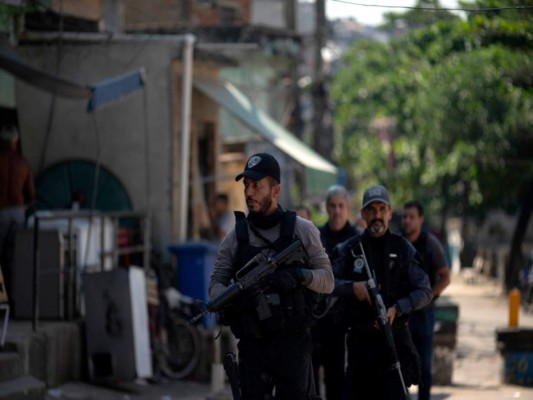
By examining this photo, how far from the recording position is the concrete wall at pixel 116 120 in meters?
16.3

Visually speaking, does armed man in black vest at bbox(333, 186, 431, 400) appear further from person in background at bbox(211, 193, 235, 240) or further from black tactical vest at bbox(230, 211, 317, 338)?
person in background at bbox(211, 193, 235, 240)

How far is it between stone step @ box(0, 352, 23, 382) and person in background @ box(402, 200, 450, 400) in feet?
11.1

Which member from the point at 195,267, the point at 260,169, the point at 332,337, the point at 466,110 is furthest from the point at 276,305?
the point at 466,110

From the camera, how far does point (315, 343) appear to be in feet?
32.1

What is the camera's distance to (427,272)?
10.4 metres

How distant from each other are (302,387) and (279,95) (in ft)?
79.1

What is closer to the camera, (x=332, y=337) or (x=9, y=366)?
(x=332, y=337)

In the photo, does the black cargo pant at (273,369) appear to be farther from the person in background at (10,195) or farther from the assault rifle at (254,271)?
the person in background at (10,195)

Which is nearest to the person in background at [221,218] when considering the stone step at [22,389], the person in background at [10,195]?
the person in background at [10,195]

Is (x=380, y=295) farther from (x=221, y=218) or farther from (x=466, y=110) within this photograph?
(x=466, y=110)

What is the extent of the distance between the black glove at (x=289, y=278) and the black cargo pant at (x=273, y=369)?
0.32m

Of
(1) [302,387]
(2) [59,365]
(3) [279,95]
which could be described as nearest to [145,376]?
(2) [59,365]

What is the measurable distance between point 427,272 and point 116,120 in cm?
708

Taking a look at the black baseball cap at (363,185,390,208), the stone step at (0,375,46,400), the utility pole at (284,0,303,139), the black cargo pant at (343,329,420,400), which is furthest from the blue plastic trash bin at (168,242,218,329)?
the utility pole at (284,0,303,139)
